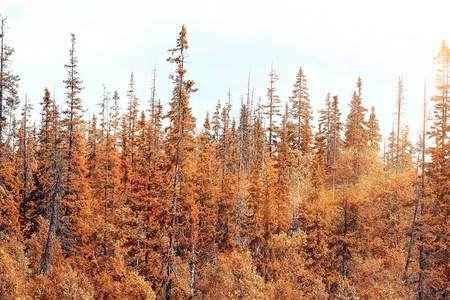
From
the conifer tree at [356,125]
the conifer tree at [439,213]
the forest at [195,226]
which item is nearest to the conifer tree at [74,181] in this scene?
the forest at [195,226]

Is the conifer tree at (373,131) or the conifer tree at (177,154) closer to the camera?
the conifer tree at (177,154)

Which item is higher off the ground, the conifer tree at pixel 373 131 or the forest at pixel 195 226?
the conifer tree at pixel 373 131

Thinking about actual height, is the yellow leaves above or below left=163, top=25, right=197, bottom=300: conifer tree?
below

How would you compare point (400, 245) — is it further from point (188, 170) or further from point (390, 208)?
point (188, 170)

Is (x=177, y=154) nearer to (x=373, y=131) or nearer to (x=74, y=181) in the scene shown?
(x=74, y=181)

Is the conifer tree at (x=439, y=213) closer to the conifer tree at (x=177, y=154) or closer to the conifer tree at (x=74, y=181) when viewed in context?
the conifer tree at (x=177, y=154)

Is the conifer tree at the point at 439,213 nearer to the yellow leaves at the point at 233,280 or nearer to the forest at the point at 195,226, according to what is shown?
the forest at the point at 195,226

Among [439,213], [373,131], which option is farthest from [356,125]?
[439,213]

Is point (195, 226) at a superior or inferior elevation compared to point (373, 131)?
inferior

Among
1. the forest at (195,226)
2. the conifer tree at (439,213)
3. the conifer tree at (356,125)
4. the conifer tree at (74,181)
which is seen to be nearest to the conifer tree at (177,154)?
the forest at (195,226)

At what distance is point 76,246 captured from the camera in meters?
32.1

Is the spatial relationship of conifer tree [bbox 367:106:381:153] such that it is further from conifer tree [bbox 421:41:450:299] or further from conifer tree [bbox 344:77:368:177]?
conifer tree [bbox 421:41:450:299]

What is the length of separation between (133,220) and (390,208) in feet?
87.4

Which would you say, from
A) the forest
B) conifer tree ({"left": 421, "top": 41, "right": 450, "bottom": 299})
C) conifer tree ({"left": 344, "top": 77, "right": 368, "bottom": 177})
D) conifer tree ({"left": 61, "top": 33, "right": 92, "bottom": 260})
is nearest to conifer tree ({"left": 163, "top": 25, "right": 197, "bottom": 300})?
the forest
